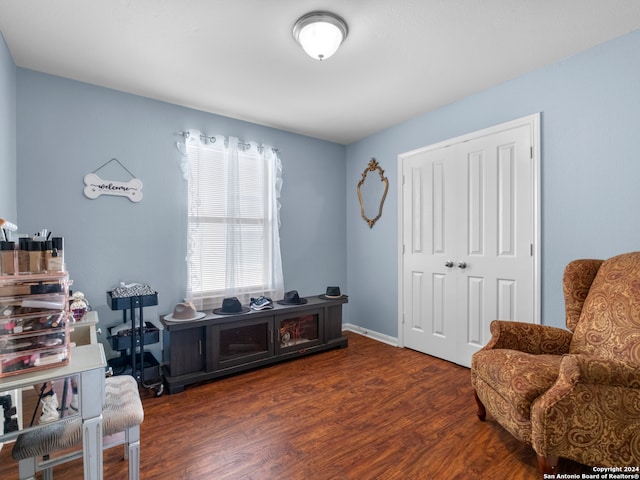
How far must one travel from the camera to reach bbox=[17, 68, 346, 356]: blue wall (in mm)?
2473

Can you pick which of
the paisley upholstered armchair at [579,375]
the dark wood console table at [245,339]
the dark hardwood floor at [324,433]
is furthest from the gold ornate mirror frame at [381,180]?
the paisley upholstered armchair at [579,375]

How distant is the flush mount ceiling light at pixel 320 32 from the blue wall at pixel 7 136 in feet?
6.05

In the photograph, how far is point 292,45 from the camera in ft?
7.11

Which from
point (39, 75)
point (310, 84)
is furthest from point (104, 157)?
point (310, 84)

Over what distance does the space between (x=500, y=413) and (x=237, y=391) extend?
1.83 m

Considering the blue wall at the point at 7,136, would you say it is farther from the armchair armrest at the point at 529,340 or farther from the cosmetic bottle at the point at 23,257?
the armchair armrest at the point at 529,340

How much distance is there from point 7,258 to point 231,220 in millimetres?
2149

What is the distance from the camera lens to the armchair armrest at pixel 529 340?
6.51ft

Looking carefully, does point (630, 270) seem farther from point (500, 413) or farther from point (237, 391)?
point (237, 391)

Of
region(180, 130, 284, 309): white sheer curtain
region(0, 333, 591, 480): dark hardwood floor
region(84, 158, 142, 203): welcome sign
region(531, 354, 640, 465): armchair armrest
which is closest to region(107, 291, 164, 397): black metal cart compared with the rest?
region(0, 333, 591, 480): dark hardwood floor

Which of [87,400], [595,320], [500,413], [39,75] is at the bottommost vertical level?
[500,413]

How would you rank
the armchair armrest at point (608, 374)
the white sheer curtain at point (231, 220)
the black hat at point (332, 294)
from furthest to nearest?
the black hat at point (332, 294), the white sheer curtain at point (231, 220), the armchair armrest at point (608, 374)

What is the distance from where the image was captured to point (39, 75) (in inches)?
97.8

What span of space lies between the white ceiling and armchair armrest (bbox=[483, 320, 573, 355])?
1820 millimetres
